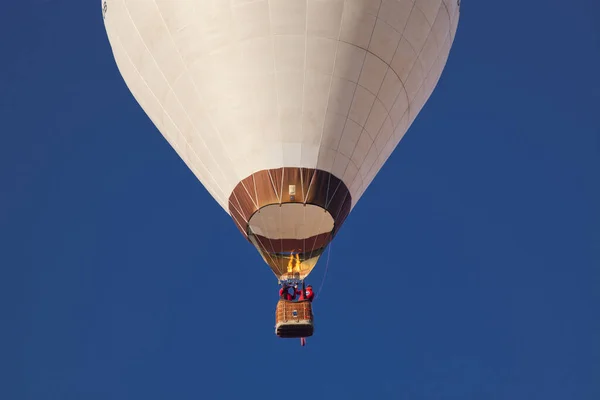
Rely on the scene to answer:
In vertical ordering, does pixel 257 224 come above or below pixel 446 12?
below

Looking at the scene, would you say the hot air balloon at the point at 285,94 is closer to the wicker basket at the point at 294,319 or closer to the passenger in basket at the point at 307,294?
the passenger in basket at the point at 307,294

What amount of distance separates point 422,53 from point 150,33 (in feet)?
12.2

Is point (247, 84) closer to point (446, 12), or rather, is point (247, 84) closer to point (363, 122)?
point (363, 122)

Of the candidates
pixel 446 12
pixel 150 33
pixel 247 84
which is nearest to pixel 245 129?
pixel 247 84

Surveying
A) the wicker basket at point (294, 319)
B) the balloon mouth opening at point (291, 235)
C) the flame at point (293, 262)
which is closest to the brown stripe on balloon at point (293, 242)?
the balloon mouth opening at point (291, 235)

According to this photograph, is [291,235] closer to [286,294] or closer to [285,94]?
[286,294]

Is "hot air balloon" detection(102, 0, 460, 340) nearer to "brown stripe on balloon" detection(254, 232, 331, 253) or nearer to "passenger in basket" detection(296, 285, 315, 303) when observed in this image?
"brown stripe on balloon" detection(254, 232, 331, 253)

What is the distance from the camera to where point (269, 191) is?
20.2 meters

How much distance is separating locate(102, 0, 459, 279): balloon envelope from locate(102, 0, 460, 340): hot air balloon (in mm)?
13

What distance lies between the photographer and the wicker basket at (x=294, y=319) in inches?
804

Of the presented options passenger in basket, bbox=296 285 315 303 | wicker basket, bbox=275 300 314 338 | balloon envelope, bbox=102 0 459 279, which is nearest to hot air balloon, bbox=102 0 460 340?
balloon envelope, bbox=102 0 459 279

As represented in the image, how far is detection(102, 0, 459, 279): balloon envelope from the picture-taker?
20.2 m

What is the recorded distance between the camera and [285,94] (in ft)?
66.5

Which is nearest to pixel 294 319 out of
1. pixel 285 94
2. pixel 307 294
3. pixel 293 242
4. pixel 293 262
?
pixel 307 294
